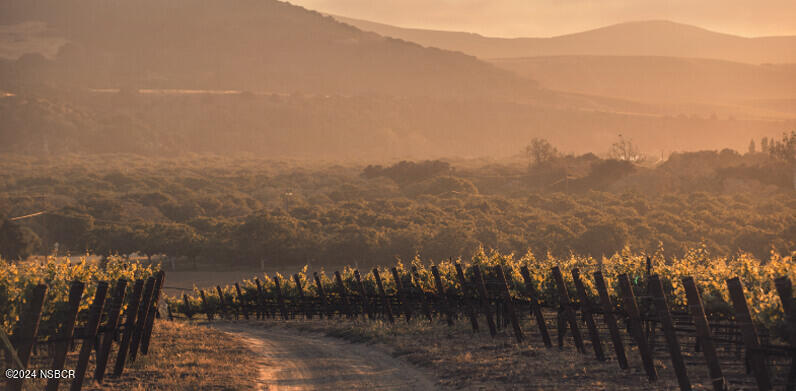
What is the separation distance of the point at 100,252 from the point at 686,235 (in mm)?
108707

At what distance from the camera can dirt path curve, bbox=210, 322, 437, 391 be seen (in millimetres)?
19078

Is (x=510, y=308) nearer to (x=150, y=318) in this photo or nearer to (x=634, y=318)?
(x=634, y=318)

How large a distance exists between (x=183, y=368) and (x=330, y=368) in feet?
13.5

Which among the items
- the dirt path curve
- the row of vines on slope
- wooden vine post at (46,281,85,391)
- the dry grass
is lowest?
the dirt path curve

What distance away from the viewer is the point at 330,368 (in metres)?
21.9

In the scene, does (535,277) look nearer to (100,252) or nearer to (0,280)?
(0,280)

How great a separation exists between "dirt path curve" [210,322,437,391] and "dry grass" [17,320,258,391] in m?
0.67

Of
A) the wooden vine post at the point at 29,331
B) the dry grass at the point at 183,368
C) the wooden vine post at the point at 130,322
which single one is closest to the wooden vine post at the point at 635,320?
the dry grass at the point at 183,368

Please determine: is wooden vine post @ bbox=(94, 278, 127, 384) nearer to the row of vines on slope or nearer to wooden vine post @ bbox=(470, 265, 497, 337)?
wooden vine post @ bbox=(470, 265, 497, 337)

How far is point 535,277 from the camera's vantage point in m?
27.5

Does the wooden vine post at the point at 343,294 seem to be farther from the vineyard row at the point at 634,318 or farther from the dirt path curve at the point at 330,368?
the dirt path curve at the point at 330,368

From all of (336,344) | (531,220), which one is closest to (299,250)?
(531,220)

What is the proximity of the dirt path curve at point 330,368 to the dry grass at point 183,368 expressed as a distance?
2.21ft

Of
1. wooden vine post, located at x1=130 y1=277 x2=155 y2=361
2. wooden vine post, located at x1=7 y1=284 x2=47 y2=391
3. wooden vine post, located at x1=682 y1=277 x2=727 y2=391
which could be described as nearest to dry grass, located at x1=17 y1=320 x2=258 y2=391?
wooden vine post, located at x1=130 y1=277 x2=155 y2=361
